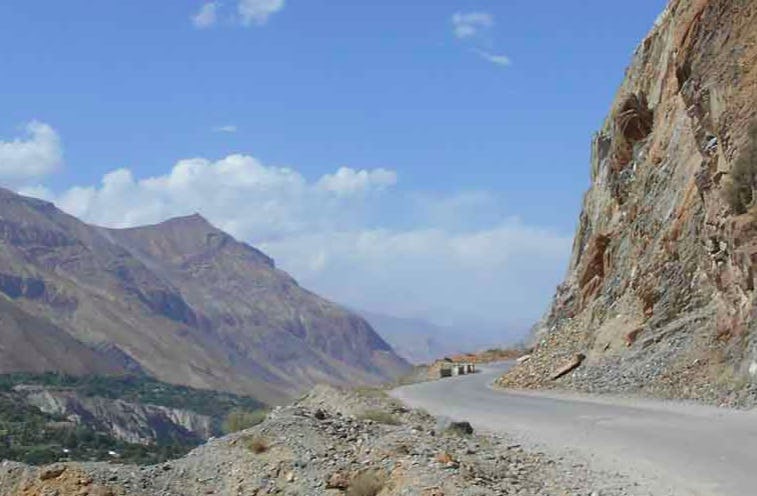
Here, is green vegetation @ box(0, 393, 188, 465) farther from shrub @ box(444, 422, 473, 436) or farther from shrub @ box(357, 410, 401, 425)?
shrub @ box(444, 422, 473, 436)

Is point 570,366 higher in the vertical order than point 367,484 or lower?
higher

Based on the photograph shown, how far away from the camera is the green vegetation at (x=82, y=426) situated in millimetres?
52516

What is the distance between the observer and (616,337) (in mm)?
29250

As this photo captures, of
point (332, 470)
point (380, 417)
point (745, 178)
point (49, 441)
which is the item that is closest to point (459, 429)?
point (380, 417)

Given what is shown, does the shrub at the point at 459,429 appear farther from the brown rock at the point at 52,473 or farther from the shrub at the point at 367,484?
the brown rock at the point at 52,473

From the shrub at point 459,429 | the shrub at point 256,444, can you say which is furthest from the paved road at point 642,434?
the shrub at point 256,444

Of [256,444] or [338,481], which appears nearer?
[338,481]

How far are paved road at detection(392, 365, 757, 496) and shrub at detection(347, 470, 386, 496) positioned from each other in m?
3.62

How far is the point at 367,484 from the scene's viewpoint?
13.2m

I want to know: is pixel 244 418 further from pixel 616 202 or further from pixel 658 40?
pixel 658 40

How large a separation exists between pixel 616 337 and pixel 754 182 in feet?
24.9

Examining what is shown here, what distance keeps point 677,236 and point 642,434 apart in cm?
1246

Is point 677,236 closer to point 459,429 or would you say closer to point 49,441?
point 459,429

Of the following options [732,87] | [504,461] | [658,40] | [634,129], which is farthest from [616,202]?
[504,461]
